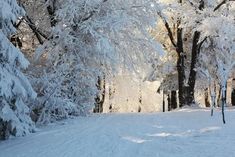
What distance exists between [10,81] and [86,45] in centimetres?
901

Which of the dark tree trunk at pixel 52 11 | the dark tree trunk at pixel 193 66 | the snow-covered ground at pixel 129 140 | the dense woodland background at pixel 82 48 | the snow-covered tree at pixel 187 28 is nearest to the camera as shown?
the snow-covered ground at pixel 129 140

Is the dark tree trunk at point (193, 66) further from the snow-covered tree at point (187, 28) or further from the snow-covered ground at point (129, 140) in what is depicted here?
the snow-covered ground at point (129, 140)

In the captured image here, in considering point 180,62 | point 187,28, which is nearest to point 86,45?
point 180,62

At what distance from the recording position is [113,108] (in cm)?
4603

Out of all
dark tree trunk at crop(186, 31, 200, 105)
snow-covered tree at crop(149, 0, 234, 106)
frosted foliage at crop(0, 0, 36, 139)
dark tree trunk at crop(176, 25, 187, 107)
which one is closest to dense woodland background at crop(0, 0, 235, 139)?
frosted foliage at crop(0, 0, 36, 139)

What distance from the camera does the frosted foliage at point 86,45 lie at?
19.7m

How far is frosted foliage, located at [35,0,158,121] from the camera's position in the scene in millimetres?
19688

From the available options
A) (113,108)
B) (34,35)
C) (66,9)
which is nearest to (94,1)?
(66,9)

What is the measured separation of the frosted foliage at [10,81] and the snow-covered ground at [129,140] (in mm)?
482

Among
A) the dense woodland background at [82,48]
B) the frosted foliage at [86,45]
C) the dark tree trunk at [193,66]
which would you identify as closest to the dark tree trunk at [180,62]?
the dark tree trunk at [193,66]

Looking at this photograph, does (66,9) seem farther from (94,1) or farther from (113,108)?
(113,108)

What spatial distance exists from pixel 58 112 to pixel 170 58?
618 inches

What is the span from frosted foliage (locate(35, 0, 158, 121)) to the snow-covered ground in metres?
3.45

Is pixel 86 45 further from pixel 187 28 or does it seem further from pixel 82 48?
pixel 187 28
